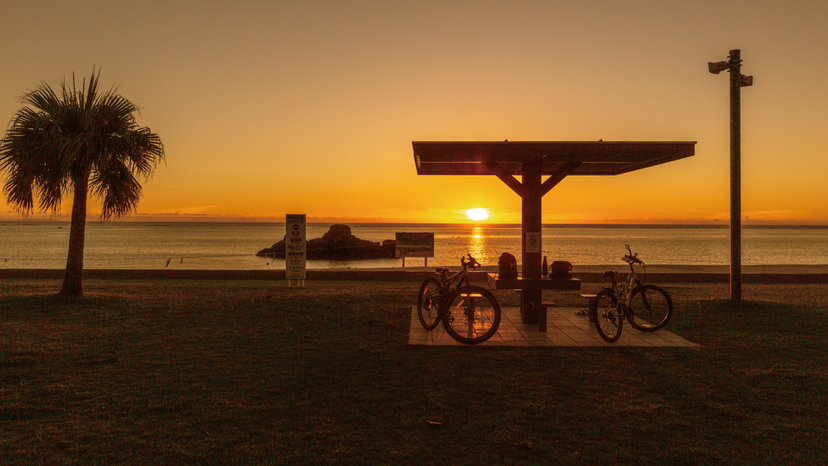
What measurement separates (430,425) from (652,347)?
14.3 ft

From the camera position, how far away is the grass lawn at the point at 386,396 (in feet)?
12.5

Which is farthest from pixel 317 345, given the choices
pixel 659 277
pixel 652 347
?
pixel 659 277

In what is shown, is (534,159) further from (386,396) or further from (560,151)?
(386,396)

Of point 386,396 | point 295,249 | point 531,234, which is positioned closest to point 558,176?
point 531,234

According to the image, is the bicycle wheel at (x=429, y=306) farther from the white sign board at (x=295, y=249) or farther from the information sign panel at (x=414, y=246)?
the information sign panel at (x=414, y=246)

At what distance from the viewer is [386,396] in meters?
5.04

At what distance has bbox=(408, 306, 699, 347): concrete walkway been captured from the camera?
7.50 metres

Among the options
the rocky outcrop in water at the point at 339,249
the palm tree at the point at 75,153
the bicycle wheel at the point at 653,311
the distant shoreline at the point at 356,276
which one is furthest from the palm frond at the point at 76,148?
the rocky outcrop in water at the point at 339,249

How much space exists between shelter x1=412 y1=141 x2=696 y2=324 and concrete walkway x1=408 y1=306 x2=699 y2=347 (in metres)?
0.47

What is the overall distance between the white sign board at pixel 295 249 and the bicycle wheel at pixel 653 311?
9.20m

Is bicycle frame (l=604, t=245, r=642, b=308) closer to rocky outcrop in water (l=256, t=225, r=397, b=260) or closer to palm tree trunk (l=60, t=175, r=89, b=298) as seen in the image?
palm tree trunk (l=60, t=175, r=89, b=298)

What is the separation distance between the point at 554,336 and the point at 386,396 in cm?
383

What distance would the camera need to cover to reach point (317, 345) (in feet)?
24.2

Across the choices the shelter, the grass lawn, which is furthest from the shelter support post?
the grass lawn
